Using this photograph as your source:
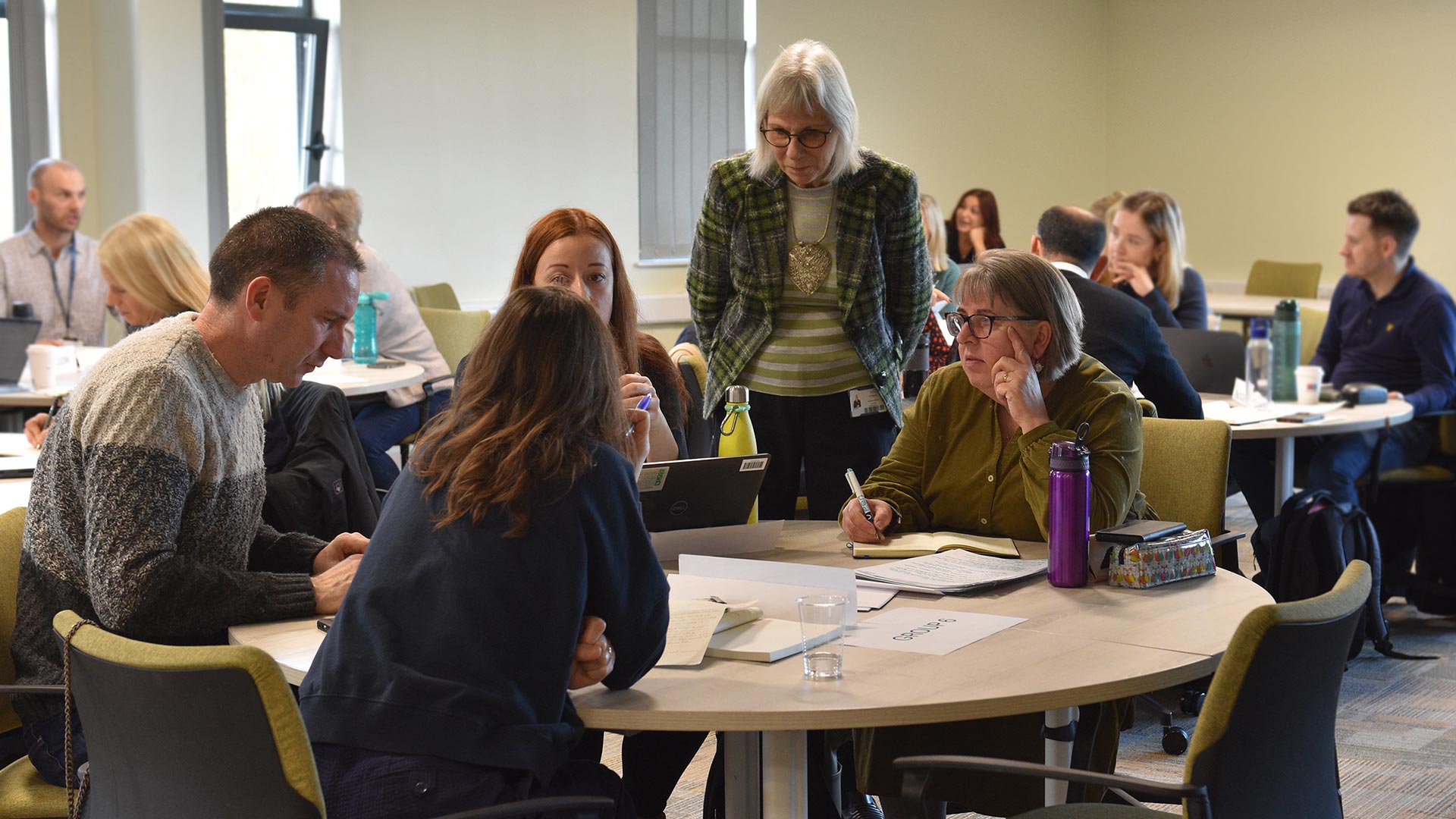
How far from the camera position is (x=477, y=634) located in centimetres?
159

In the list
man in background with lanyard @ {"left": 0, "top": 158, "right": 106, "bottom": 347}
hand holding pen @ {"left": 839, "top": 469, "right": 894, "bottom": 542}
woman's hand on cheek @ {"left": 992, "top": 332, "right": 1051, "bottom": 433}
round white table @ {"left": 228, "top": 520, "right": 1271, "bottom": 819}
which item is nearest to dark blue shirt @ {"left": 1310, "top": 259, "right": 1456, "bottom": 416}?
woman's hand on cheek @ {"left": 992, "top": 332, "right": 1051, "bottom": 433}

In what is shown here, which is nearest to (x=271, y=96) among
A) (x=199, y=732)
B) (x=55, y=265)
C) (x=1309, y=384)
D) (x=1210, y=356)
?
(x=55, y=265)

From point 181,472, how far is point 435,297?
517 cm

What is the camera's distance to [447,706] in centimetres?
157

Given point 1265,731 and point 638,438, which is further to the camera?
point 638,438

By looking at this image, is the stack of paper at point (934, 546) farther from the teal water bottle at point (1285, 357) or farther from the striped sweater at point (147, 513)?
the teal water bottle at point (1285, 357)

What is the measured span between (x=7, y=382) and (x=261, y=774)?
378cm

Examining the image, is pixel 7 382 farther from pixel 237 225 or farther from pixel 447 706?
pixel 447 706

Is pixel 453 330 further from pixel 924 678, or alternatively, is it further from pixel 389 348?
pixel 924 678

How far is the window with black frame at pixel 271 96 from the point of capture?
702 centimetres

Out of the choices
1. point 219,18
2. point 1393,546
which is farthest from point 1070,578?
point 219,18

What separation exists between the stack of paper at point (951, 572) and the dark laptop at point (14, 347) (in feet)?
11.3

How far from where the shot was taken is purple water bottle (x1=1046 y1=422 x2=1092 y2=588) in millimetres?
2141

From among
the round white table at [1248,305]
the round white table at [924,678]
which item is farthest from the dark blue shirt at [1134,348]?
the round white table at [1248,305]
